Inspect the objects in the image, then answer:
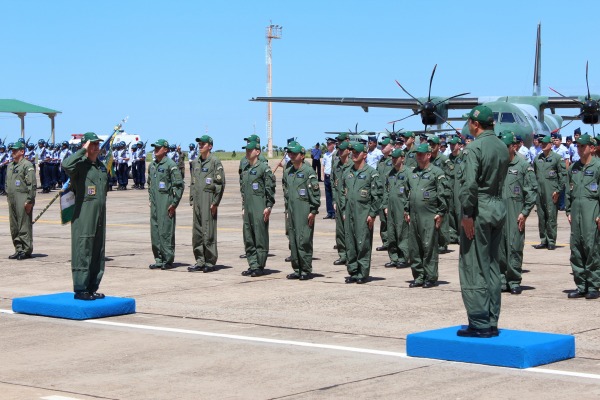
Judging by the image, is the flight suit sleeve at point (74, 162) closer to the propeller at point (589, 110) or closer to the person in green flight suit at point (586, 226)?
the person in green flight suit at point (586, 226)

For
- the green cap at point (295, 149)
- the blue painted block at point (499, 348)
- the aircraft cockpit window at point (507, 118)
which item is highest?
the aircraft cockpit window at point (507, 118)

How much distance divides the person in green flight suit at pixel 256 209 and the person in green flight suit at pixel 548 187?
5399 millimetres

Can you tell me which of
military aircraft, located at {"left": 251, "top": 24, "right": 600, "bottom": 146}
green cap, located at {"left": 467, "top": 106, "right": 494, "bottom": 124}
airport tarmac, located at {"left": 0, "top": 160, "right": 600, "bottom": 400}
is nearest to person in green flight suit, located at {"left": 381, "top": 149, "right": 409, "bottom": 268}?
airport tarmac, located at {"left": 0, "top": 160, "right": 600, "bottom": 400}

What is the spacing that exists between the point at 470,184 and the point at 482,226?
0.41m

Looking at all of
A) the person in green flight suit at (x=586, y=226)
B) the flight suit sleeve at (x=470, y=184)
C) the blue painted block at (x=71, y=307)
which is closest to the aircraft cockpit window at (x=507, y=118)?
the person in green flight suit at (x=586, y=226)

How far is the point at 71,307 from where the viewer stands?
10.9 meters

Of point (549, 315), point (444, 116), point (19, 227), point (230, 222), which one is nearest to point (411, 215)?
point (549, 315)

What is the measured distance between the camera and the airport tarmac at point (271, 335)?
25.2ft

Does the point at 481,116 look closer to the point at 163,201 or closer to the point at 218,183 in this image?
the point at 218,183

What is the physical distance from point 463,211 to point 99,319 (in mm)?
4311

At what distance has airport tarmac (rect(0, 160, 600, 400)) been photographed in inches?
302

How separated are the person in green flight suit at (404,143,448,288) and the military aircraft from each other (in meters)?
12.5

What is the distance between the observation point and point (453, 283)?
539 inches

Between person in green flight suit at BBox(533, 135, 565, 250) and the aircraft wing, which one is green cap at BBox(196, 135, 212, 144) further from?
the aircraft wing
